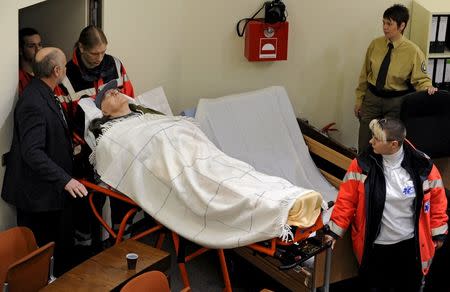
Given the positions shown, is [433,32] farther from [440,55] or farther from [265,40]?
[265,40]

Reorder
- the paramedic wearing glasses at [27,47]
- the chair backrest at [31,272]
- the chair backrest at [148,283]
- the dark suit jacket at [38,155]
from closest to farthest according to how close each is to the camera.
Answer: the chair backrest at [148,283], the chair backrest at [31,272], the dark suit jacket at [38,155], the paramedic wearing glasses at [27,47]

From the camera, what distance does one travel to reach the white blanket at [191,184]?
3.49m

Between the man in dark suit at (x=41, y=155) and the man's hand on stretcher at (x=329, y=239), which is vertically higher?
the man in dark suit at (x=41, y=155)

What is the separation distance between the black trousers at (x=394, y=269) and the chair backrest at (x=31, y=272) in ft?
5.26

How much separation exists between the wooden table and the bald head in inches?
38.5

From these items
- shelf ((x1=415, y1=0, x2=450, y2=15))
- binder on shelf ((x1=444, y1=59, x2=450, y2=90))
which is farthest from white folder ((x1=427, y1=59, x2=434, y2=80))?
shelf ((x1=415, y1=0, x2=450, y2=15))

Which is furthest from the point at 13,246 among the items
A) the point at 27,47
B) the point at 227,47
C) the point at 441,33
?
the point at 441,33

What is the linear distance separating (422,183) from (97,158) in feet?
5.61

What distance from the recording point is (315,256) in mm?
3742

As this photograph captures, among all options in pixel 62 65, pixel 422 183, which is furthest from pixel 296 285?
pixel 62 65

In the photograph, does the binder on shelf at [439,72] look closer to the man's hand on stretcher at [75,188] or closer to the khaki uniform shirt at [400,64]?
the khaki uniform shirt at [400,64]

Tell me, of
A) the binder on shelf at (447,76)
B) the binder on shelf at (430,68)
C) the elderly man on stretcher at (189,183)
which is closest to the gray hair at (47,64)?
the elderly man on stretcher at (189,183)

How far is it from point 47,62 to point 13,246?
38.7 inches

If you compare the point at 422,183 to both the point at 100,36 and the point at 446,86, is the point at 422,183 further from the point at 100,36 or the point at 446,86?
the point at 446,86
